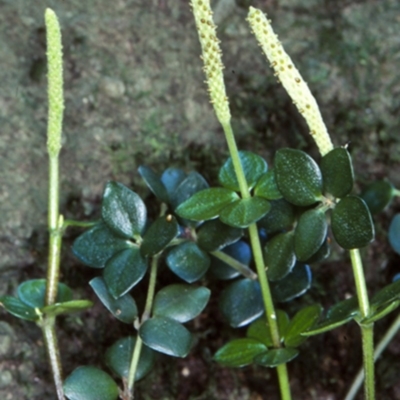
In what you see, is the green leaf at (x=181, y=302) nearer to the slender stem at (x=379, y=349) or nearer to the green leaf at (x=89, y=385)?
the green leaf at (x=89, y=385)

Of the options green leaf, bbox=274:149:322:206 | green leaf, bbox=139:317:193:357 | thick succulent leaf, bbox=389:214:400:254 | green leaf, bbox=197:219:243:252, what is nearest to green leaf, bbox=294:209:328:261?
green leaf, bbox=274:149:322:206

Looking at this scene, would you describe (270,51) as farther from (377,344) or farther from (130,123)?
(377,344)

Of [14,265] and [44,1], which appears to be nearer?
[14,265]

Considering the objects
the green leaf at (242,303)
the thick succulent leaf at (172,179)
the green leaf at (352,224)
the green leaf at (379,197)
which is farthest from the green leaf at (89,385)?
the green leaf at (379,197)

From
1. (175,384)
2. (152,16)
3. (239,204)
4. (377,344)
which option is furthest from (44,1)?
(377,344)

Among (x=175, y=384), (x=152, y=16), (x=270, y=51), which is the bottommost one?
(x=175, y=384)

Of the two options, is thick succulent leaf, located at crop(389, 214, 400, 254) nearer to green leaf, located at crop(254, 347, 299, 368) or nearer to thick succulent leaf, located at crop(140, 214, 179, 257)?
green leaf, located at crop(254, 347, 299, 368)
